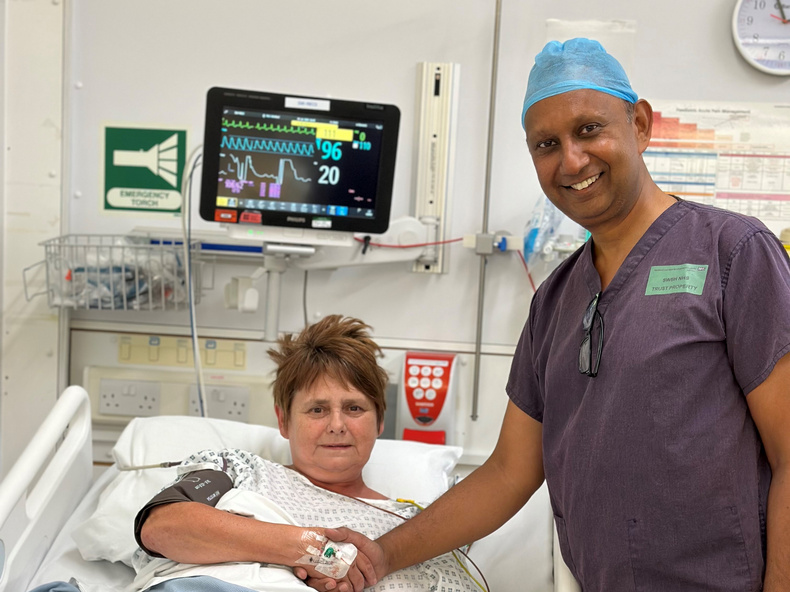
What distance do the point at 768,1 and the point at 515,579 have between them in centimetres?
185

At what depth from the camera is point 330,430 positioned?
1.76m

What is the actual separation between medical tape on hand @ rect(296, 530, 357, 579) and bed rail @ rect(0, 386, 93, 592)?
59cm

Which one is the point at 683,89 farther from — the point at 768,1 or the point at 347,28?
the point at 347,28

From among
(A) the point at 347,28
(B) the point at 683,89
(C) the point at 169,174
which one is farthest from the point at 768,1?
(C) the point at 169,174

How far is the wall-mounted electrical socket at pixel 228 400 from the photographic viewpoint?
257 centimetres

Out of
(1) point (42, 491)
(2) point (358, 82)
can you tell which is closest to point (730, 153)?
(2) point (358, 82)

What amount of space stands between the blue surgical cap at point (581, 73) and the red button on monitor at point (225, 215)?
110cm

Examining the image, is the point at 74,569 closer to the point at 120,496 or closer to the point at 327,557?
the point at 120,496

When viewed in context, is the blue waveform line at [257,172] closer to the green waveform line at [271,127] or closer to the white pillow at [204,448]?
the green waveform line at [271,127]

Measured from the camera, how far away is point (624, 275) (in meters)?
1.31

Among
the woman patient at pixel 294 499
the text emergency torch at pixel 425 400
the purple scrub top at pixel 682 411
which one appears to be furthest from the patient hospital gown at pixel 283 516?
the text emergency torch at pixel 425 400

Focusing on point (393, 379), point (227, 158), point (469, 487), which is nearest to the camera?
point (469, 487)

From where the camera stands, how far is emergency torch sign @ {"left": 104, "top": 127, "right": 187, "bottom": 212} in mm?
2539

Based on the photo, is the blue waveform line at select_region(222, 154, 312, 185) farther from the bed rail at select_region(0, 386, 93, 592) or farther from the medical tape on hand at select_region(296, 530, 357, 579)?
the medical tape on hand at select_region(296, 530, 357, 579)
